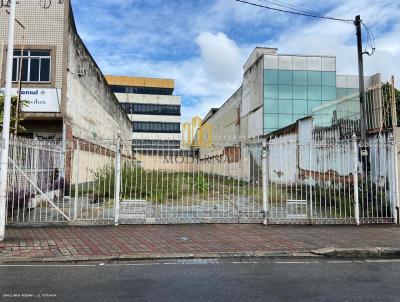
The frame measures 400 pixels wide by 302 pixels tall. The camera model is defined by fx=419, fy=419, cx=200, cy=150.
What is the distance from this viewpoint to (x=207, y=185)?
510 inches

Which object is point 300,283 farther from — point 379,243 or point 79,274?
point 379,243

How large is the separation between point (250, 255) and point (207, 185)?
506cm

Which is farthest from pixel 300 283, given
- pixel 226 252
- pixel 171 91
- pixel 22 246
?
pixel 171 91

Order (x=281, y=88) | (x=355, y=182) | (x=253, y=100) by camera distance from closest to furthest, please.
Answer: (x=355, y=182) → (x=281, y=88) → (x=253, y=100)

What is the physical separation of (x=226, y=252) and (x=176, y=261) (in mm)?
1083

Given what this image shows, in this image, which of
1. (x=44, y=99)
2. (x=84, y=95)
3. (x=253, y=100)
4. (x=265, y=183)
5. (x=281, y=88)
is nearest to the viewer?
(x=265, y=183)

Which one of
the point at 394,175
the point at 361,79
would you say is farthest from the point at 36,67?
the point at 394,175

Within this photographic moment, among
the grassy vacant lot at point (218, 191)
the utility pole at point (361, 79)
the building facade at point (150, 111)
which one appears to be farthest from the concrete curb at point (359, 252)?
the building facade at point (150, 111)

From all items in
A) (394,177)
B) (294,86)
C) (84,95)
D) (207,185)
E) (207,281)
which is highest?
(294,86)

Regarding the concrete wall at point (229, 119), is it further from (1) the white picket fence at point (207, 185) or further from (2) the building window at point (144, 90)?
(1) the white picket fence at point (207, 185)

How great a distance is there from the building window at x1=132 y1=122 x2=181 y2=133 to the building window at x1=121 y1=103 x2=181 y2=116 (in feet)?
7.66

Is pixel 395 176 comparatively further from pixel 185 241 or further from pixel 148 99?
pixel 148 99

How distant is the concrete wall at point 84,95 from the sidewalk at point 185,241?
26.3ft

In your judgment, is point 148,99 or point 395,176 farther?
point 148,99
